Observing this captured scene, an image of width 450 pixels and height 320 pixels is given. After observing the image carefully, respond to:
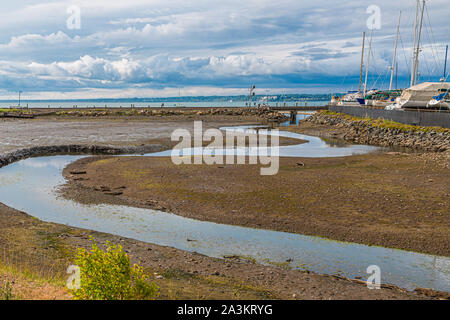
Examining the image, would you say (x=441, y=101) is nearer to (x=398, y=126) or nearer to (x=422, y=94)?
(x=422, y=94)

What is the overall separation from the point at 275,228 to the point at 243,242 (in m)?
1.92

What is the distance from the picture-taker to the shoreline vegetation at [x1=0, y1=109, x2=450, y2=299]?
9086mm

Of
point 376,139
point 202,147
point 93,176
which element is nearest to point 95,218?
point 93,176

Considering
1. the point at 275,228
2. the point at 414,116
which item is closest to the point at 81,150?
the point at 275,228

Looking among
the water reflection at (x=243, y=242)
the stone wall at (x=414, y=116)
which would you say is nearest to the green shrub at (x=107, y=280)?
the water reflection at (x=243, y=242)

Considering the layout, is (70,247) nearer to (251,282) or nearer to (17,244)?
(17,244)

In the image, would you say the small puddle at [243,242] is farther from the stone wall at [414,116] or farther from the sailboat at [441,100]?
the sailboat at [441,100]

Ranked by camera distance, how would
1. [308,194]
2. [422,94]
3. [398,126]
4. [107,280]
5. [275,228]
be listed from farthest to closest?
[422,94]
[398,126]
[308,194]
[275,228]
[107,280]

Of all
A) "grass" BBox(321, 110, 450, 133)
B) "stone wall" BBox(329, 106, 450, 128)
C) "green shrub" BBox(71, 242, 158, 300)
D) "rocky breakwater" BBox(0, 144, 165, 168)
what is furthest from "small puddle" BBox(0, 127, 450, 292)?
"stone wall" BBox(329, 106, 450, 128)

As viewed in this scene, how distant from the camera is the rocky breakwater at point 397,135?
124 ft

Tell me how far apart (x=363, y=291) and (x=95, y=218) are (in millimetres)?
11895

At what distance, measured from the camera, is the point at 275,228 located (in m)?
15.1

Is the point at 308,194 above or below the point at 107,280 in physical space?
below
